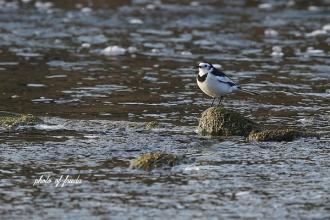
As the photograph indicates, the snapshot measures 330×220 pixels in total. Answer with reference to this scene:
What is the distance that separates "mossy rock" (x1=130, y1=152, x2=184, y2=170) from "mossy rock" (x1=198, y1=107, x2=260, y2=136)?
160cm

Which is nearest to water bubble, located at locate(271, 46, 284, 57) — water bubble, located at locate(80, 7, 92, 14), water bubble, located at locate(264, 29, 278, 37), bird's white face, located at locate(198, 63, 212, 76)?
water bubble, located at locate(264, 29, 278, 37)

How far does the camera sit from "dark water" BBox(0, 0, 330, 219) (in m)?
8.03

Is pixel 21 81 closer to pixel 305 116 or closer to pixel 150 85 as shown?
pixel 150 85

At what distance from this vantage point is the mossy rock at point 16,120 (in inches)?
436

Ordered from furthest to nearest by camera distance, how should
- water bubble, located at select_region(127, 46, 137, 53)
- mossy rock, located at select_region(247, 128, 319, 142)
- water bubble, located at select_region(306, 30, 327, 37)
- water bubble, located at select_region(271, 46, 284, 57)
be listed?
water bubble, located at select_region(306, 30, 327, 37) < water bubble, located at select_region(127, 46, 137, 53) < water bubble, located at select_region(271, 46, 284, 57) < mossy rock, located at select_region(247, 128, 319, 142)

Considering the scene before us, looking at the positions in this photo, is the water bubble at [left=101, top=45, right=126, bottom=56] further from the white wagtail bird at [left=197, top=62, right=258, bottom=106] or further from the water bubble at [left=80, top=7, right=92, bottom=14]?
the white wagtail bird at [left=197, top=62, right=258, bottom=106]

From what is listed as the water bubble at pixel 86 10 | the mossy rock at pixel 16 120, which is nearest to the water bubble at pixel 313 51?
the water bubble at pixel 86 10

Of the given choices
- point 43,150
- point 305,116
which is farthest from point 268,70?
point 43,150

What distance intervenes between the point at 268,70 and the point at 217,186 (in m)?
7.72

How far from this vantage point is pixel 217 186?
332 inches

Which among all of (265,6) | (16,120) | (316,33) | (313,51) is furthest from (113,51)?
(265,6)

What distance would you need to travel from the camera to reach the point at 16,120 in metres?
11.2

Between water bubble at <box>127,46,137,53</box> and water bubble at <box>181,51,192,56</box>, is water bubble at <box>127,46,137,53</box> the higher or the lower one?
the higher one

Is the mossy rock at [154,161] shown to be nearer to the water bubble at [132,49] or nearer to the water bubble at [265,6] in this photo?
the water bubble at [132,49]
